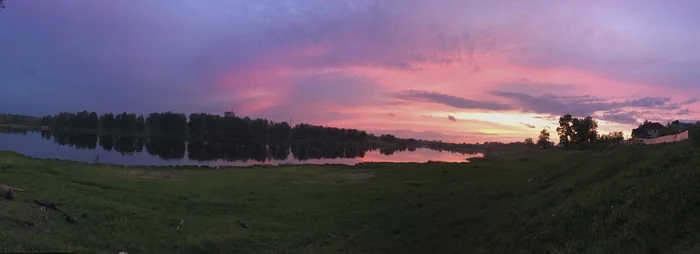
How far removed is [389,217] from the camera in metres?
20.2

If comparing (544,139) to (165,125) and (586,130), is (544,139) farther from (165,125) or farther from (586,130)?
(165,125)

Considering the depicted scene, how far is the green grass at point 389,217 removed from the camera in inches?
426

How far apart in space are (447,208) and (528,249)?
8.43m

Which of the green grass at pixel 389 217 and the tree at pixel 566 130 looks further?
the tree at pixel 566 130

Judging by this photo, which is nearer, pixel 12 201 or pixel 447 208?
pixel 12 201

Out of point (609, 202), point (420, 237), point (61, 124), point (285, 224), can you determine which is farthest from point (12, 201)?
point (61, 124)

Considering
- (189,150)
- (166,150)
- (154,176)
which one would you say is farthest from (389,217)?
(189,150)

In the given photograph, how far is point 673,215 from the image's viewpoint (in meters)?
10.3

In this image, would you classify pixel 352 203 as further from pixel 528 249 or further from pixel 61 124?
pixel 61 124

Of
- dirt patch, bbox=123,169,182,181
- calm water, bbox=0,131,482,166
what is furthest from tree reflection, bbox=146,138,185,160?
dirt patch, bbox=123,169,182,181

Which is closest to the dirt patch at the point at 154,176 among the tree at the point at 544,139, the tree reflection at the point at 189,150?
the tree reflection at the point at 189,150

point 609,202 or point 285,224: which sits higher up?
point 609,202

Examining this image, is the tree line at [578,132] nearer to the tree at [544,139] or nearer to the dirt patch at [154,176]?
the tree at [544,139]

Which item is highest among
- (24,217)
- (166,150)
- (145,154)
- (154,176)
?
(166,150)
